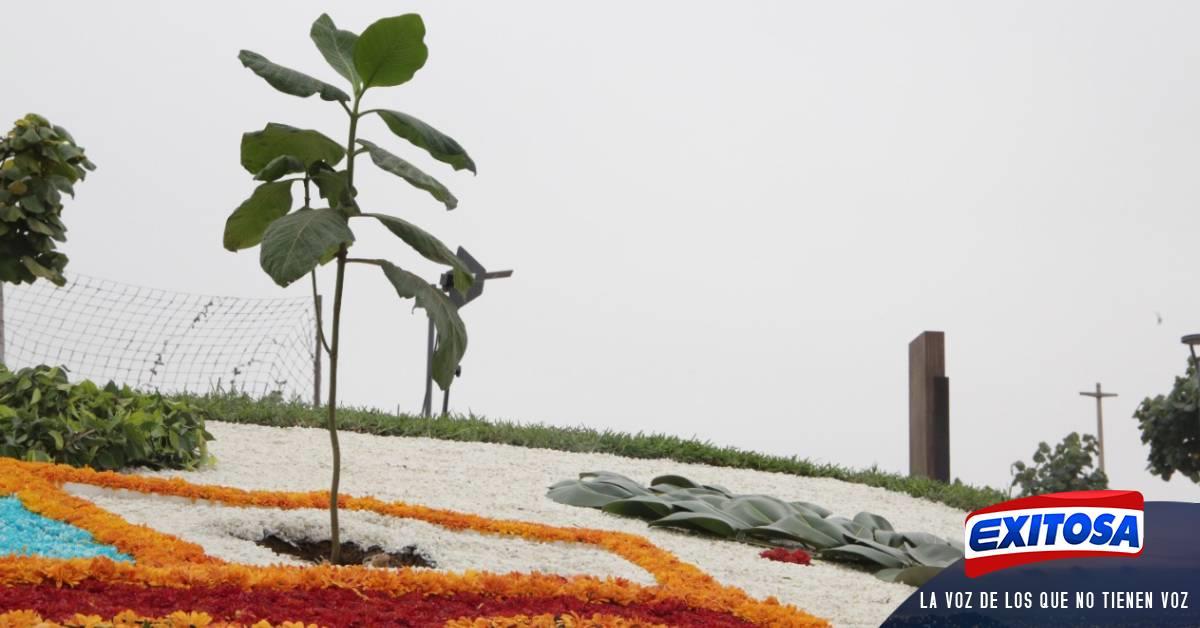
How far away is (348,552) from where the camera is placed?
15.8 ft

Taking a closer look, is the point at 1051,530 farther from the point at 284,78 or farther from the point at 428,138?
the point at 284,78

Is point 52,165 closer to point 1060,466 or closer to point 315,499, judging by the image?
point 315,499

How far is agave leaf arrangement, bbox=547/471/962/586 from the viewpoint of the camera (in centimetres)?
587

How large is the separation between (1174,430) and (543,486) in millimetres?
8350

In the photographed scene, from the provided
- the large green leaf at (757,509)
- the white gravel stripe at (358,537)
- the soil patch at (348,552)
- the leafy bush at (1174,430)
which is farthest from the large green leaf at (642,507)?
the leafy bush at (1174,430)

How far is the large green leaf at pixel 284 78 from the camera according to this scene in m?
3.94

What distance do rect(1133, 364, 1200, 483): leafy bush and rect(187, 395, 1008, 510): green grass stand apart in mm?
2824

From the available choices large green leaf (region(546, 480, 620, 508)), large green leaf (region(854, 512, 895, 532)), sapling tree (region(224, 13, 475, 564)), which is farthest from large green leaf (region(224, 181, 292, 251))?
large green leaf (region(854, 512, 895, 532))

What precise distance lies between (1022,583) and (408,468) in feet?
14.5

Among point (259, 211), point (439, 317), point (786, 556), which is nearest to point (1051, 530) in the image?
point (786, 556)

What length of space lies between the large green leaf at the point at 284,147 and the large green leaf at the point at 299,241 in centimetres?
43

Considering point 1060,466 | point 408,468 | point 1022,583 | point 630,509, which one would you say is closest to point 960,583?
point 1022,583

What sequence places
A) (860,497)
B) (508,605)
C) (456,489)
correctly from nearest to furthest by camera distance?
(508,605) → (456,489) → (860,497)

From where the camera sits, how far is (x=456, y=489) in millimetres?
7121
